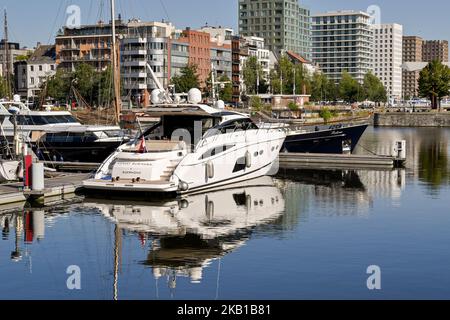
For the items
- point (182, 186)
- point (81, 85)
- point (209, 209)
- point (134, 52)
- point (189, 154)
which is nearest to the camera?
point (209, 209)

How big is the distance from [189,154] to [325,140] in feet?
65.8

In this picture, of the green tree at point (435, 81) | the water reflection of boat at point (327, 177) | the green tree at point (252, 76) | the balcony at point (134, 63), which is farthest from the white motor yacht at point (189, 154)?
the green tree at point (252, 76)

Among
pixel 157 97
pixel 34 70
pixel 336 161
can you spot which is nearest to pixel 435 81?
pixel 34 70

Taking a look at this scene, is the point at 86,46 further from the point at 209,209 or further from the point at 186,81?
the point at 209,209

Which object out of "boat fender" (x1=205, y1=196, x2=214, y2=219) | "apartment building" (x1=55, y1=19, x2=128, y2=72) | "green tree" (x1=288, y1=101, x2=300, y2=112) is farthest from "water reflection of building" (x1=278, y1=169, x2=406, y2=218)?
"apartment building" (x1=55, y1=19, x2=128, y2=72)

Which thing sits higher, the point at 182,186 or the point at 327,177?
the point at 182,186

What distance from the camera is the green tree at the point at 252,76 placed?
155750mm

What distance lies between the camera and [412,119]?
138m

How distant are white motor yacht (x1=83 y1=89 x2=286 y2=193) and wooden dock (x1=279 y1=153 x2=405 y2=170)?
6254 mm

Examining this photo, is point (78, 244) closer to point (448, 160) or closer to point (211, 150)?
point (211, 150)

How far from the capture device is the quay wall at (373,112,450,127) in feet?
445

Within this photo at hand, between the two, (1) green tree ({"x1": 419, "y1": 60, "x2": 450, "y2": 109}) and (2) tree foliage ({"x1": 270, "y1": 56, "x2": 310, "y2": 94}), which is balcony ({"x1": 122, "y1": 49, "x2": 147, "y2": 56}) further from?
(1) green tree ({"x1": 419, "y1": 60, "x2": 450, "y2": 109})

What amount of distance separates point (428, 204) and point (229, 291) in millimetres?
15438

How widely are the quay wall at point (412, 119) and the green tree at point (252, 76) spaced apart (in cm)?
2821
